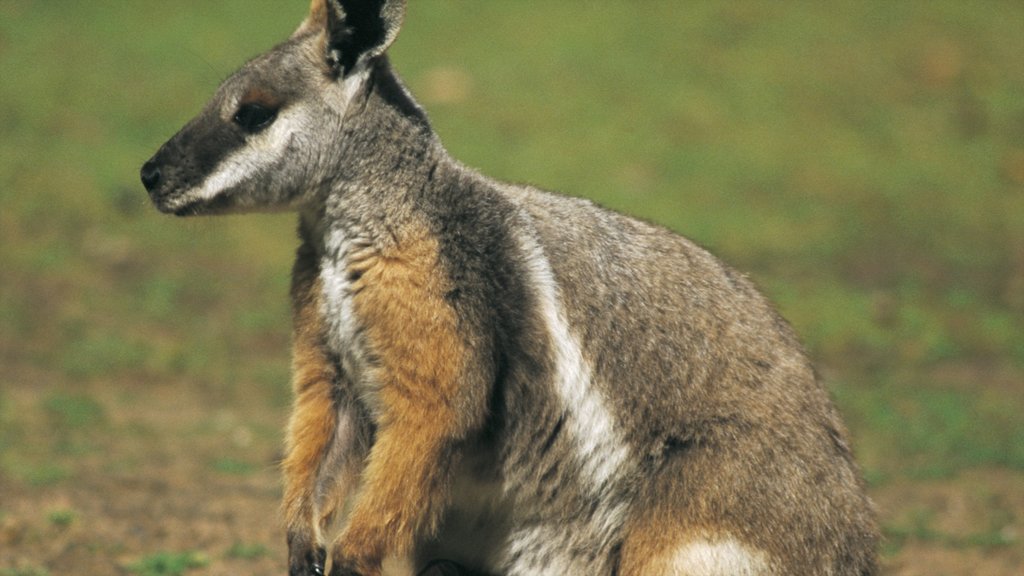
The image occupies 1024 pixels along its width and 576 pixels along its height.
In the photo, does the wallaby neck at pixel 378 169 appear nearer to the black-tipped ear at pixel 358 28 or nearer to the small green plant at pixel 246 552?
the black-tipped ear at pixel 358 28

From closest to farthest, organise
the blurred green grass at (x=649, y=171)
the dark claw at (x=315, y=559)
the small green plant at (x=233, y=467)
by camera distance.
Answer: the dark claw at (x=315, y=559) < the small green plant at (x=233, y=467) < the blurred green grass at (x=649, y=171)

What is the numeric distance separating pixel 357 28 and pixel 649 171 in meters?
8.40

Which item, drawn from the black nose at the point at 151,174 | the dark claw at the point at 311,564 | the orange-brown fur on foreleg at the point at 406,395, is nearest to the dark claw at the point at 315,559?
the dark claw at the point at 311,564

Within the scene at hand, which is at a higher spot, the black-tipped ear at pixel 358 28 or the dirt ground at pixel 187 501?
the black-tipped ear at pixel 358 28

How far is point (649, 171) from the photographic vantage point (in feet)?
42.6

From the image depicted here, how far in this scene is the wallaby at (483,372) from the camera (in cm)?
456

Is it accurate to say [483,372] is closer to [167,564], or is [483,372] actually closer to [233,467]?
[167,564]

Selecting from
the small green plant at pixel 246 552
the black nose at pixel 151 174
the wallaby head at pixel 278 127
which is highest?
the wallaby head at pixel 278 127

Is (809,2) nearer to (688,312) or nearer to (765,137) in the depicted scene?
(765,137)

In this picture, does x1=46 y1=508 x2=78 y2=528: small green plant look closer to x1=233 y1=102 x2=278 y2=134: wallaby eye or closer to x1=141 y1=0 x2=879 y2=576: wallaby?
x1=141 y1=0 x2=879 y2=576: wallaby

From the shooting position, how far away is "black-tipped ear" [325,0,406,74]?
185 inches

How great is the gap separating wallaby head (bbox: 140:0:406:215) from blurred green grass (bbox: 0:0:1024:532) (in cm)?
314

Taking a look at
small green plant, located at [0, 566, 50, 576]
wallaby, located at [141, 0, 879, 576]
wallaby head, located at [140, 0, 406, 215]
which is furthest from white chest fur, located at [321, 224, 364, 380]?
small green plant, located at [0, 566, 50, 576]

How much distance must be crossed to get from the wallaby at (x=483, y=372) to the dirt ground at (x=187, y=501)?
5.21ft
